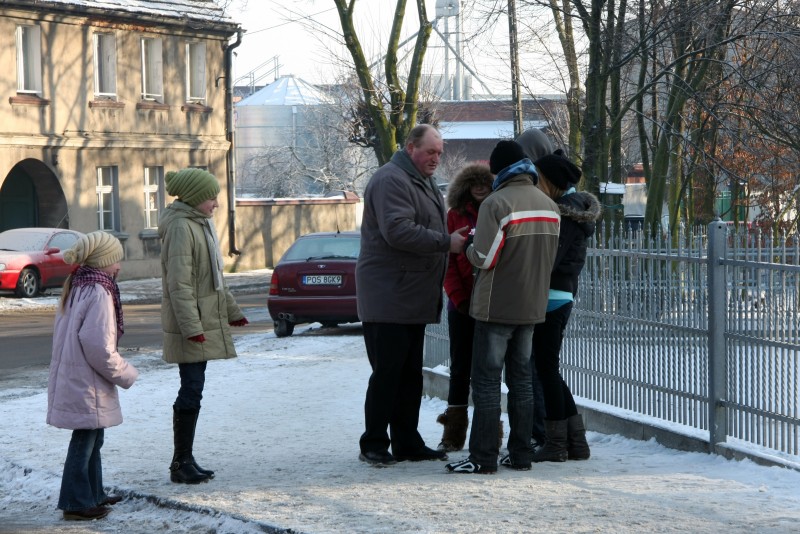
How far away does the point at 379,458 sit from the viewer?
757 centimetres

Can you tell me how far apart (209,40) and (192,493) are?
30.4m

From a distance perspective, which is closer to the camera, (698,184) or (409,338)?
(409,338)

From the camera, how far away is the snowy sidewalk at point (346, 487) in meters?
6.05

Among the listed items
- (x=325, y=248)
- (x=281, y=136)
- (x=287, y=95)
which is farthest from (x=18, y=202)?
(x=287, y=95)

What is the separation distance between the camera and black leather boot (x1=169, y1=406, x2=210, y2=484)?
286 inches

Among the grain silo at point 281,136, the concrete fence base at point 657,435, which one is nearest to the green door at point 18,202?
the concrete fence base at point 657,435

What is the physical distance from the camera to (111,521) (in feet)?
22.2

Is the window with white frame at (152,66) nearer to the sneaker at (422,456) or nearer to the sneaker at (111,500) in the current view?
the sneaker at (422,456)

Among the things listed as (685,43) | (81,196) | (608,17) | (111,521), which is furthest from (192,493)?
(81,196)

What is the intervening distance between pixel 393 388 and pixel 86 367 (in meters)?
1.85

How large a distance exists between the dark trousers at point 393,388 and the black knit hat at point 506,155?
1118 millimetres

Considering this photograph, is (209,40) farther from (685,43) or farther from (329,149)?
(329,149)

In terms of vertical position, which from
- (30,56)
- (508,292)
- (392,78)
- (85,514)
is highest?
(30,56)

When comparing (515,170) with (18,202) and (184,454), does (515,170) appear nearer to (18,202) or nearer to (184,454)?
(184,454)
